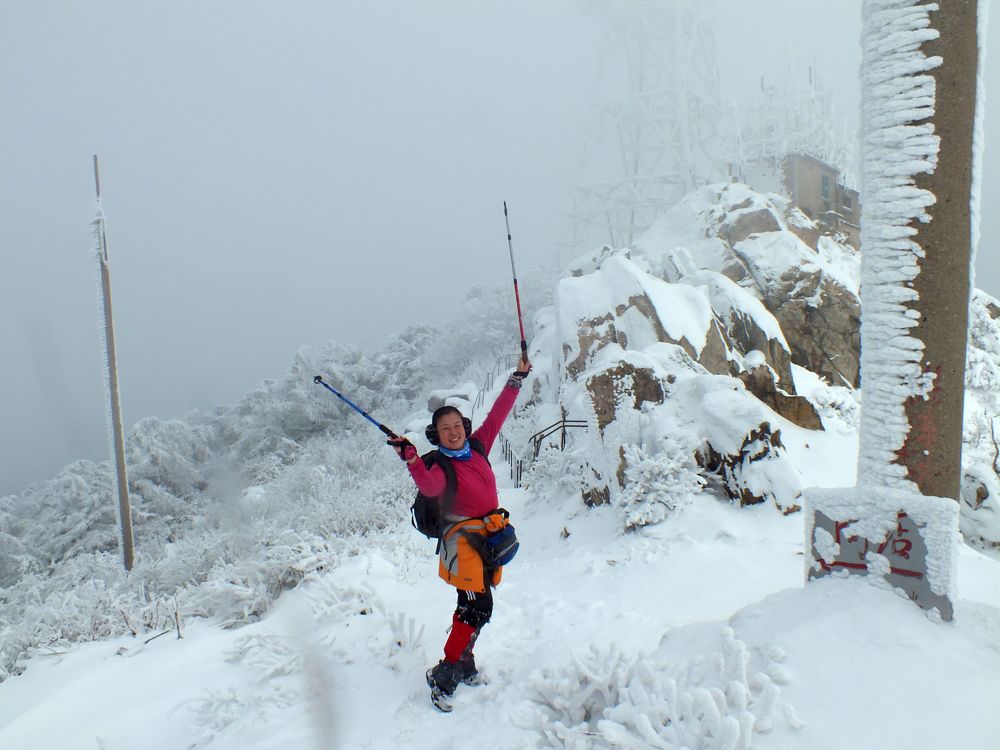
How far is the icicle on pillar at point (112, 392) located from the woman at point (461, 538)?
34.6 feet

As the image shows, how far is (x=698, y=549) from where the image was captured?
5.65 meters

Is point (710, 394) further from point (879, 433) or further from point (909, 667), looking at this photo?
point (909, 667)

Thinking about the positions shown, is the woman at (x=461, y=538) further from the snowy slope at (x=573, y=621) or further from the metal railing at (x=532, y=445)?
the metal railing at (x=532, y=445)

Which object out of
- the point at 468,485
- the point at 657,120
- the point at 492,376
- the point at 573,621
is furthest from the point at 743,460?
the point at 657,120

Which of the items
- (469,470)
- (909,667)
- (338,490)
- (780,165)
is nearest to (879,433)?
(909,667)

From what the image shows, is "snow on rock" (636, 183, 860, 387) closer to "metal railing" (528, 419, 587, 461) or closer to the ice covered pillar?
"metal railing" (528, 419, 587, 461)

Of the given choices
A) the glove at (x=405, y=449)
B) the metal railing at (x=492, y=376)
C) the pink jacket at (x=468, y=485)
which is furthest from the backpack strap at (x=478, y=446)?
the metal railing at (x=492, y=376)

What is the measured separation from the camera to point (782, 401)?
10.5 meters

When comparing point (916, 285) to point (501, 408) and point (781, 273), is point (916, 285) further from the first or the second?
point (781, 273)

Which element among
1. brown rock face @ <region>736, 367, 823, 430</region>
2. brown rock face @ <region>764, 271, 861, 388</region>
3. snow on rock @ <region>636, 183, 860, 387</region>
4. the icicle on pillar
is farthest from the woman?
brown rock face @ <region>764, 271, 861, 388</region>

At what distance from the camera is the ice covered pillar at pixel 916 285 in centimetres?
266

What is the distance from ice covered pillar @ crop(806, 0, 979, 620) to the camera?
8.73ft

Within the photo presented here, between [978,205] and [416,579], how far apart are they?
517 centimetres

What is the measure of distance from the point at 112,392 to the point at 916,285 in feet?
44.7
